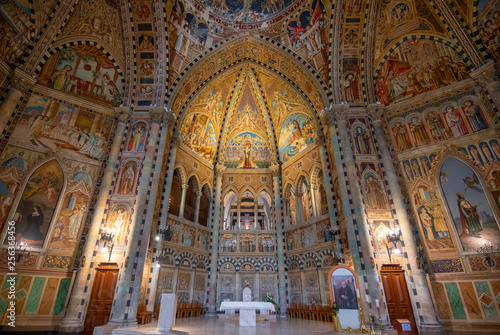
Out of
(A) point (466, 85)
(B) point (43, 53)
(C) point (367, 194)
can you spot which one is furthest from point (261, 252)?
(B) point (43, 53)

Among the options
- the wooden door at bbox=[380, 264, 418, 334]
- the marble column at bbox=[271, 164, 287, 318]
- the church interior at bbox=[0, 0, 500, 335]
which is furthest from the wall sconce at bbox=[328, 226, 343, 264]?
the marble column at bbox=[271, 164, 287, 318]

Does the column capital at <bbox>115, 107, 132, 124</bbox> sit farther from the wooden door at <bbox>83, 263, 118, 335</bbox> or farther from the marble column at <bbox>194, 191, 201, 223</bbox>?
the wooden door at <bbox>83, 263, 118, 335</bbox>

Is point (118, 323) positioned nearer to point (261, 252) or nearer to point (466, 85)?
point (261, 252)

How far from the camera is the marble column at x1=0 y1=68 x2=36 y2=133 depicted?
9008mm

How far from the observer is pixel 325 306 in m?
12.0

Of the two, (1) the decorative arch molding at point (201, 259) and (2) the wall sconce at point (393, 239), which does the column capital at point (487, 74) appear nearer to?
(2) the wall sconce at point (393, 239)

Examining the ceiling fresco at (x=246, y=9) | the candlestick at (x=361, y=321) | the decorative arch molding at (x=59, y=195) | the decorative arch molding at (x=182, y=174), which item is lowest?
the candlestick at (x=361, y=321)

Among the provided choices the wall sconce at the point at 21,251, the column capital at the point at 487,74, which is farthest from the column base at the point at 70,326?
the column capital at the point at 487,74

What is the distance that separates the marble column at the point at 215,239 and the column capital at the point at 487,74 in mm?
14064

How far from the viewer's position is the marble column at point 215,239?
14.5 meters

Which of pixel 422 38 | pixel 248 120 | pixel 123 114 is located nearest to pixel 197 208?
pixel 123 114

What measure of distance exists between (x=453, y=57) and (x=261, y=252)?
14003mm

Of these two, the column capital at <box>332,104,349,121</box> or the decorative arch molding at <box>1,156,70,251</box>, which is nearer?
the decorative arch molding at <box>1,156,70,251</box>

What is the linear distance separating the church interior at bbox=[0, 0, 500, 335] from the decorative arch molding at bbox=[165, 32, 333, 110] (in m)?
0.12
